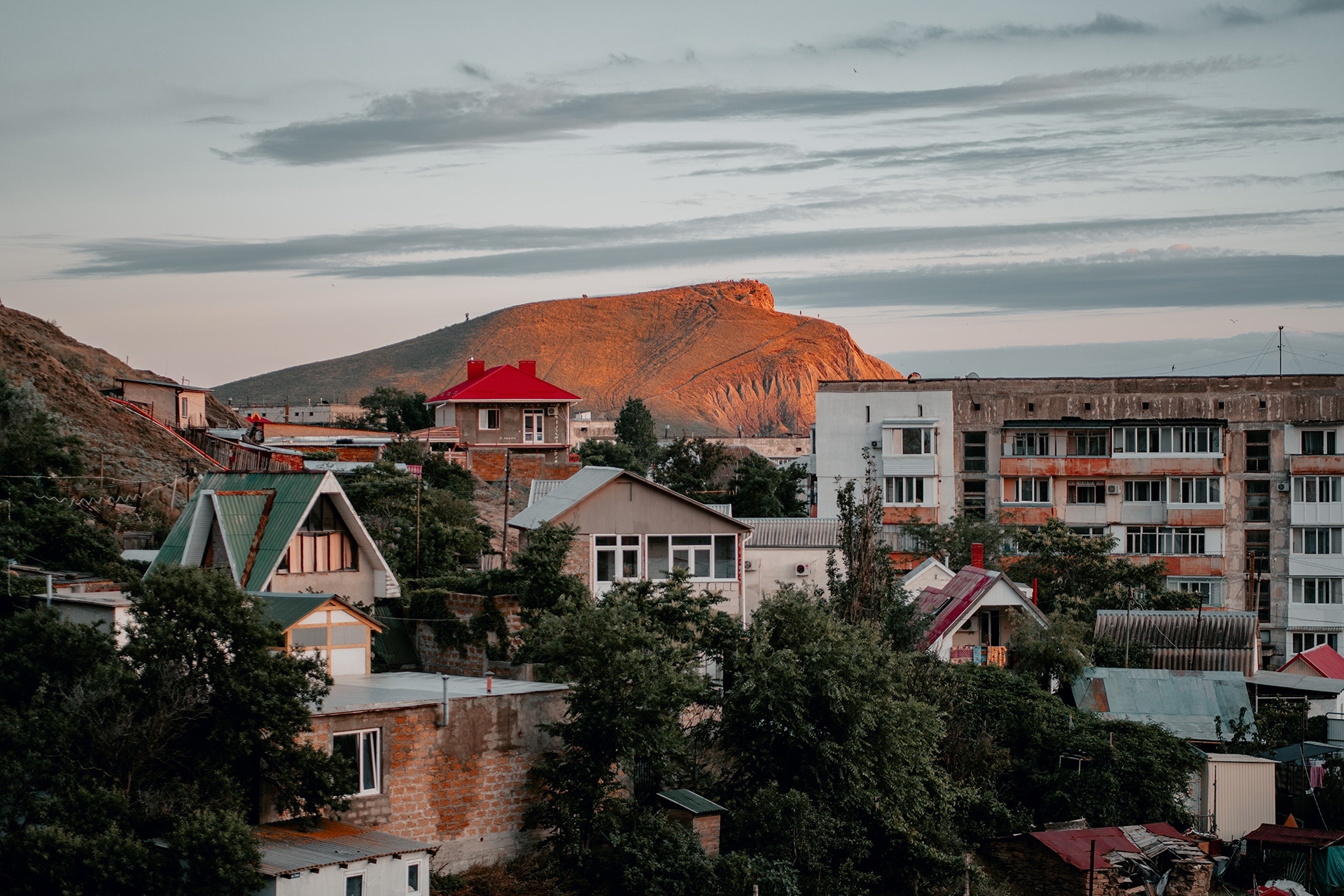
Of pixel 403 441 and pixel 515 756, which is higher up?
pixel 403 441

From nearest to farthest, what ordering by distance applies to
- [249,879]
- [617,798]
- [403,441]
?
[249,879] → [617,798] → [403,441]

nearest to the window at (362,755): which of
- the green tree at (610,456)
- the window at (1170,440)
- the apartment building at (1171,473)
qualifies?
the apartment building at (1171,473)

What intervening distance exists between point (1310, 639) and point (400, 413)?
52338 millimetres

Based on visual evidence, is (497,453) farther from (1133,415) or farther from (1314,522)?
(1314,522)

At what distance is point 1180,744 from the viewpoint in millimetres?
27078

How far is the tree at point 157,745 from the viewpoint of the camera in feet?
50.6

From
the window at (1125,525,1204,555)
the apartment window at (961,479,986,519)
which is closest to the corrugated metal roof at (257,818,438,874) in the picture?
→ the apartment window at (961,479,986,519)

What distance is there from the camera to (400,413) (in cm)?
8288

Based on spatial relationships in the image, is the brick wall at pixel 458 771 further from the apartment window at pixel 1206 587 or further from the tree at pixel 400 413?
the tree at pixel 400 413

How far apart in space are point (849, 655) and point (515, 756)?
18.7 feet

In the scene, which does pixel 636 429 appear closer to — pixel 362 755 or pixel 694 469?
pixel 694 469

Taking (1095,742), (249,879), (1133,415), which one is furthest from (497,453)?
(249,879)

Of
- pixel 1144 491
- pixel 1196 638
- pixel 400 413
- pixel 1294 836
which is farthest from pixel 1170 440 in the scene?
pixel 400 413

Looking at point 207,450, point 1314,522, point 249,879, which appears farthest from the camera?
point 1314,522
